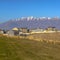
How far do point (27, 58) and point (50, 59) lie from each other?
10.2ft

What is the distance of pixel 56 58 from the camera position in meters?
34.1

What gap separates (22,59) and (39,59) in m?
2.45

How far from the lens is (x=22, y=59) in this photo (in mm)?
31312

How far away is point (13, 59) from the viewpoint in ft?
101

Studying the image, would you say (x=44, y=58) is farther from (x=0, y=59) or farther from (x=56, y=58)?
(x=0, y=59)

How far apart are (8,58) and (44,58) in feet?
16.9

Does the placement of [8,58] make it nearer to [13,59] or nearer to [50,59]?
[13,59]

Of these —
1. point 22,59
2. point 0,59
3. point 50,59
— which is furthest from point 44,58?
point 0,59

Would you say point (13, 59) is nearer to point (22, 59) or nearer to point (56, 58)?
point (22, 59)

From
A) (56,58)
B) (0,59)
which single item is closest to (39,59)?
(56,58)

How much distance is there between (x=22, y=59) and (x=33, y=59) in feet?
5.15

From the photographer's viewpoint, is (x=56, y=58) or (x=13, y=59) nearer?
(x=13, y=59)

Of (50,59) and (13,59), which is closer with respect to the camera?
(13,59)

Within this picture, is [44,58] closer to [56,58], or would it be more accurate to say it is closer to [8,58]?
[56,58]
